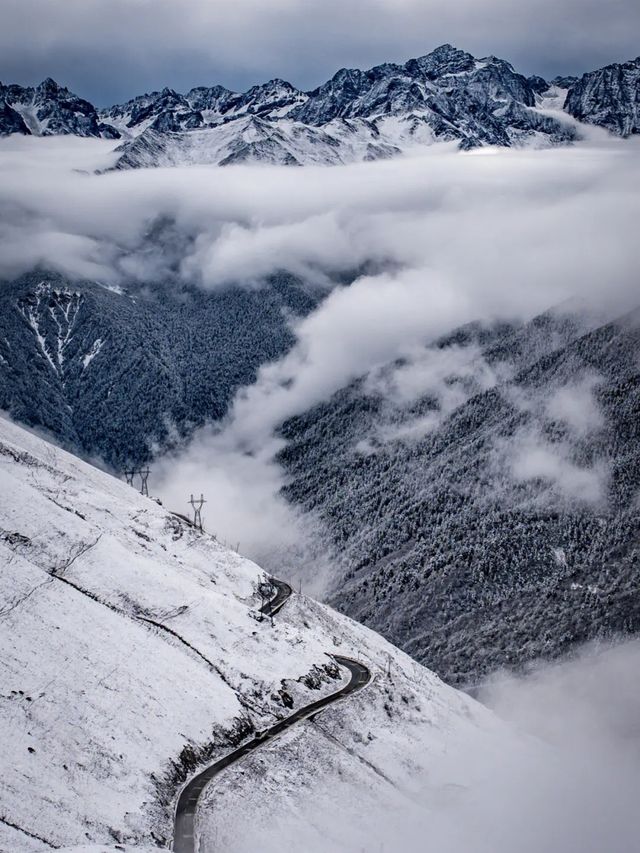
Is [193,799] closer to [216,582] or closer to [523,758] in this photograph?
[216,582]

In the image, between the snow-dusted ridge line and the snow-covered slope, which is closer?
the snow-covered slope

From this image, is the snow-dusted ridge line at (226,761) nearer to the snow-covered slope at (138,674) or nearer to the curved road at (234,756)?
the curved road at (234,756)

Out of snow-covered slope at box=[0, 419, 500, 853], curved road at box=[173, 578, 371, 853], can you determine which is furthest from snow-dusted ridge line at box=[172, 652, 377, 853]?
snow-covered slope at box=[0, 419, 500, 853]

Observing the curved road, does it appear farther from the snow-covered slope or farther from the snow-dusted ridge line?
the snow-covered slope

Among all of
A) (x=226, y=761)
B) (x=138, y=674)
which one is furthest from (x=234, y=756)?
(x=138, y=674)

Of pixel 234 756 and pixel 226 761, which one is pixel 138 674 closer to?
pixel 226 761
